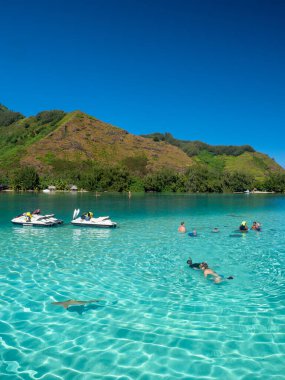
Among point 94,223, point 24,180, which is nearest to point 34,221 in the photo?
point 94,223

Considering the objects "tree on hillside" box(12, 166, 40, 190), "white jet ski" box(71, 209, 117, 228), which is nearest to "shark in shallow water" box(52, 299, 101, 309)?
"white jet ski" box(71, 209, 117, 228)

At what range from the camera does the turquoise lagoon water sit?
8.45 m

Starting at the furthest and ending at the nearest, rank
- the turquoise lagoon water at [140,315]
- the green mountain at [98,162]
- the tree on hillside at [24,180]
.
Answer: the green mountain at [98,162], the tree on hillside at [24,180], the turquoise lagoon water at [140,315]

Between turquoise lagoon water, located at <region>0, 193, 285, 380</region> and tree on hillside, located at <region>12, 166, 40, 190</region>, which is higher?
tree on hillside, located at <region>12, 166, 40, 190</region>

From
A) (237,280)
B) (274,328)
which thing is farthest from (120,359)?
(237,280)

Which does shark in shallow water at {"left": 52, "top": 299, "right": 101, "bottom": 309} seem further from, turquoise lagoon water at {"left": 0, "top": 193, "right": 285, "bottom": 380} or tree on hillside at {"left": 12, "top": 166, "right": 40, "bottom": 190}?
tree on hillside at {"left": 12, "top": 166, "right": 40, "bottom": 190}

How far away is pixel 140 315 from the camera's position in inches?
451

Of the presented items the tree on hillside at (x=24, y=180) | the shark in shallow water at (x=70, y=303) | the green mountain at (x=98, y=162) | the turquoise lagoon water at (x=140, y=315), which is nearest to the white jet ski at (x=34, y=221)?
the turquoise lagoon water at (x=140, y=315)

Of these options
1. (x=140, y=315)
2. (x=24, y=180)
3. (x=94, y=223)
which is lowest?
(x=140, y=315)

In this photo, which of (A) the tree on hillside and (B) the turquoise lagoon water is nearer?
(B) the turquoise lagoon water

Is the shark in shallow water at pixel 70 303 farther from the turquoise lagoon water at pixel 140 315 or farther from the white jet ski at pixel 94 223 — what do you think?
the white jet ski at pixel 94 223

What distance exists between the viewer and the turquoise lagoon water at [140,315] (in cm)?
845

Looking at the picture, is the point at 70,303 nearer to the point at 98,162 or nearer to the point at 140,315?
the point at 140,315

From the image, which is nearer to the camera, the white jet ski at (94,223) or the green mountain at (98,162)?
the white jet ski at (94,223)
